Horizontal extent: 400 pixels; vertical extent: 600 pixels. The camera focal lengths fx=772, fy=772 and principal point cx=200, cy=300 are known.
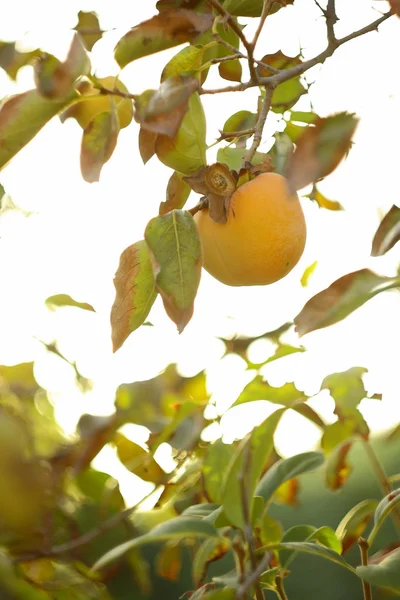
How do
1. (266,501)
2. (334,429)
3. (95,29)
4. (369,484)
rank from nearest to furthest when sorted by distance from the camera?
(266,501) < (95,29) < (334,429) < (369,484)

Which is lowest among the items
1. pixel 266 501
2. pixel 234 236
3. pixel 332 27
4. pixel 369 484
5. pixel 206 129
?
pixel 369 484

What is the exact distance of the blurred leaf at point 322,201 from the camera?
1062 mm

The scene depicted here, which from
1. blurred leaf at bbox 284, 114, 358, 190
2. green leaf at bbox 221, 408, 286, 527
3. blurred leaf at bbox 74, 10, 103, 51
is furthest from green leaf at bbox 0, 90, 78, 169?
green leaf at bbox 221, 408, 286, 527

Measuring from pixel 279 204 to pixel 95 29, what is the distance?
30 centimetres

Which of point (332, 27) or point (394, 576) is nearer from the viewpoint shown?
point (394, 576)

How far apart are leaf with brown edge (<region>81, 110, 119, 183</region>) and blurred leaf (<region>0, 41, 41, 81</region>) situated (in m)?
0.10

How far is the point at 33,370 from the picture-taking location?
1170 mm

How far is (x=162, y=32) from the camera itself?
0.83m

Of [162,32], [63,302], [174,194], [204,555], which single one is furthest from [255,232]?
[63,302]

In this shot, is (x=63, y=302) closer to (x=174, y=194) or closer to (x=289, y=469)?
(x=174, y=194)

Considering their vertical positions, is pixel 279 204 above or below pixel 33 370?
above

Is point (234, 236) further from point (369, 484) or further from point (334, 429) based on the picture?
point (369, 484)

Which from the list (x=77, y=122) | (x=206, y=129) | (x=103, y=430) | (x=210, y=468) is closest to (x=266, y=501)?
(x=210, y=468)

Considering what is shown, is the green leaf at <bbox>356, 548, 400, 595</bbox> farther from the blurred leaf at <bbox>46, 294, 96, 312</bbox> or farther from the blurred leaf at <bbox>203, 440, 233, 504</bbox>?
the blurred leaf at <bbox>46, 294, 96, 312</bbox>
